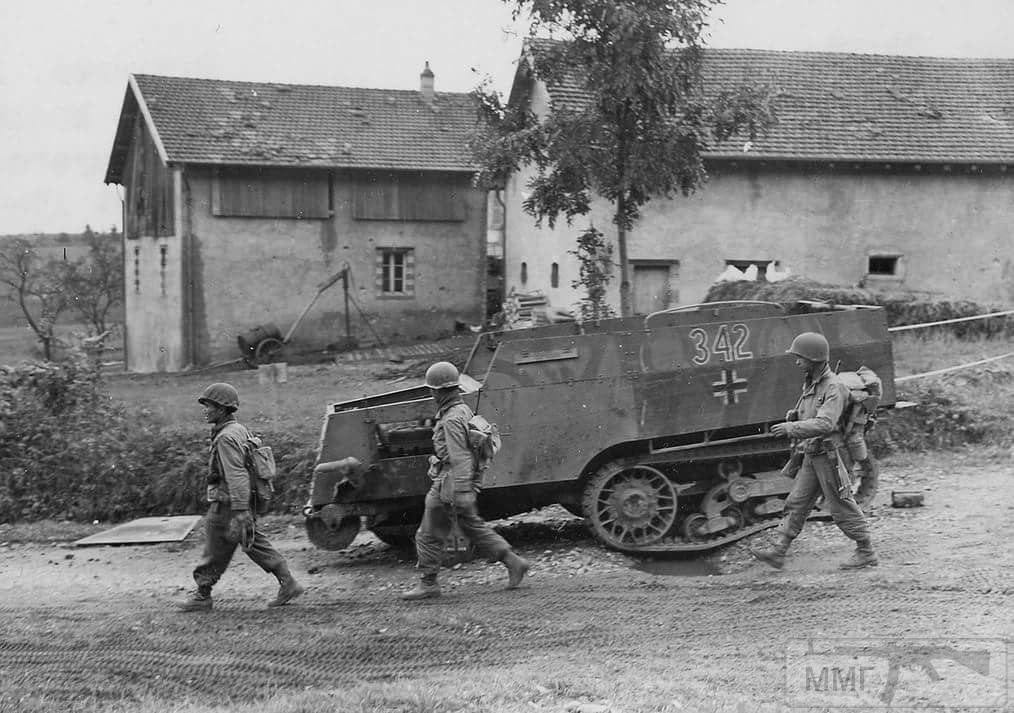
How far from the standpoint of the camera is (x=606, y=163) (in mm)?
13891

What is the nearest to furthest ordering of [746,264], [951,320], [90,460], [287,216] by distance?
[90,460], [951,320], [746,264], [287,216]

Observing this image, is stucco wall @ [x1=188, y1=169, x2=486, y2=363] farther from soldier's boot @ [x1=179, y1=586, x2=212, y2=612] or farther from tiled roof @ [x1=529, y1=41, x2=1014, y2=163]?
soldier's boot @ [x1=179, y1=586, x2=212, y2=612]

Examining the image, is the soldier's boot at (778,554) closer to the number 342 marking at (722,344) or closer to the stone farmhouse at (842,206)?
the number 342 marking at (722,344)

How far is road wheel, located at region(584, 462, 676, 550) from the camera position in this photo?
9.38 meters

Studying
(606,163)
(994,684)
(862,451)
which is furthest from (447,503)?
(606,163)

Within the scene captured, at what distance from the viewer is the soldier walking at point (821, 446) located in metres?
8.11

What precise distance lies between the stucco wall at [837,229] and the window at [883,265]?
13cm

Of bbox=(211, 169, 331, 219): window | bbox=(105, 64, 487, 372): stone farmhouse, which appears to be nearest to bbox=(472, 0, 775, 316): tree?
bbox=(105, 64, 487, 372): stone farmhouse

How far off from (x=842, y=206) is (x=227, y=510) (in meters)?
17.1

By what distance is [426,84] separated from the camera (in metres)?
30.5

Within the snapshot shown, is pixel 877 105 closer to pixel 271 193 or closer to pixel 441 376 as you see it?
pixel 271 193

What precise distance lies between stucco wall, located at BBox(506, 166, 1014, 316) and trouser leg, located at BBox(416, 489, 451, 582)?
1358 centimetres

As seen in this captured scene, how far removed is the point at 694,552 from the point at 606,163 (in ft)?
19.8

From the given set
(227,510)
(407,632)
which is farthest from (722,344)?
(227,510)
